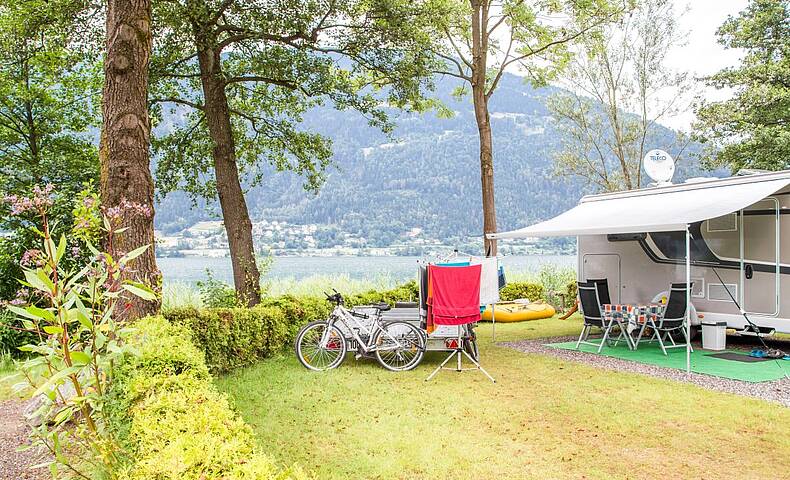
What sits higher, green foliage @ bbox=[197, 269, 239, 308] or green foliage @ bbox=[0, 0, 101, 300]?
green foliage @ bbox=[0, 0, 101, 300]

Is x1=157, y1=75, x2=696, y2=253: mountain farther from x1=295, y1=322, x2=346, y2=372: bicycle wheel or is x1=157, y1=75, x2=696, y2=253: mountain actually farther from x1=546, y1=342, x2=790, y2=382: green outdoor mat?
x1=295, y1=322, x2=346, y2=372: bicycle wheel

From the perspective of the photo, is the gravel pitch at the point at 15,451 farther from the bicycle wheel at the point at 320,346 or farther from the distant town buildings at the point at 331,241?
the distant town buildings at the point at 331,241

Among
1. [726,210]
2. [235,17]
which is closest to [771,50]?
[726,210]

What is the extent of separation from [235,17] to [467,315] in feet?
17.6

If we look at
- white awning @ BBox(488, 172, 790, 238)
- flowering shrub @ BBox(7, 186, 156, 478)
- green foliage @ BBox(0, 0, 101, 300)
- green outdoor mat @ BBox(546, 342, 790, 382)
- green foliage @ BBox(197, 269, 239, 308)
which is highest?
green foliage @ BBox(0, 0, 101, 300)

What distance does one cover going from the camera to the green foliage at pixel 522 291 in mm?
12023

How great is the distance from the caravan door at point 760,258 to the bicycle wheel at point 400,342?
3.81 metres

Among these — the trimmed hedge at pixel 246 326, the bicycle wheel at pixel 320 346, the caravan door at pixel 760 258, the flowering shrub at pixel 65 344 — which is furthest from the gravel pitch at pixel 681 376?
the flowering shrub at pixel 65 344

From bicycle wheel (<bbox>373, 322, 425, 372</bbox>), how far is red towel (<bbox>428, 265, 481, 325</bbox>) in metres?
0.46

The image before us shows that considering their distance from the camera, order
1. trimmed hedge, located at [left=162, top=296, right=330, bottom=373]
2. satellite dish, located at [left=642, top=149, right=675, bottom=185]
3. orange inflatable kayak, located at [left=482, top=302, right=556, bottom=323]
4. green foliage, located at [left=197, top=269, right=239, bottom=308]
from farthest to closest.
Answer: orange inflatable kayak, located at [left=482, top=302, right=556, bottom=323] → satellite dish, located at [left=642, top=149, right=675, bottom=185] → green foliage, located at [left=197, top=269, right=239, bottom=308] → trimmed hedge, located at [left=162, top=296, right=330, bottom=373]

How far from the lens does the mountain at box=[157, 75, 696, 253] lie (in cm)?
4472

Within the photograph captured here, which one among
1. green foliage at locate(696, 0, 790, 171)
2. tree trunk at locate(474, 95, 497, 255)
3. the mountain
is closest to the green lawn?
tree trunk at locate(474, 95, 497, 255)

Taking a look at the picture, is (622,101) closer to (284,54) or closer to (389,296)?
(389,296)

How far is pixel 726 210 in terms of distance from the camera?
6.39 m
